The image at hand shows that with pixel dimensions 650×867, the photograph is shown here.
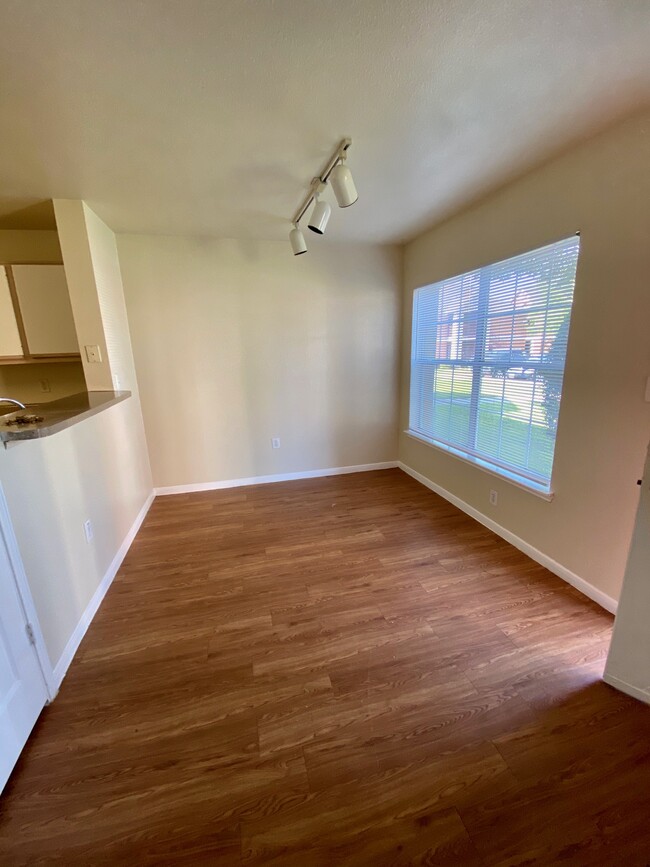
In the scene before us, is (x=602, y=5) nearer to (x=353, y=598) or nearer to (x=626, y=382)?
(x=626, y=382)

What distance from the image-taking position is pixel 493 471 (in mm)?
2490

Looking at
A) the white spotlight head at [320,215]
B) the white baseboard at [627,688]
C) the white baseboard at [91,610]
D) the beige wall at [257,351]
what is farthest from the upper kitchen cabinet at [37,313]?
the white baseboard at [627,688]

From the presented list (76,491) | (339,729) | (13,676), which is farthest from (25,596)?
(339,729)

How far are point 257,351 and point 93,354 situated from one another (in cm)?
141

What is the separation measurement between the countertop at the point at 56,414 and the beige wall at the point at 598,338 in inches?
101

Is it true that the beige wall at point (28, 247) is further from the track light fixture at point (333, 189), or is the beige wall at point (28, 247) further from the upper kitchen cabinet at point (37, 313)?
the track light fixture at point (333, 189)

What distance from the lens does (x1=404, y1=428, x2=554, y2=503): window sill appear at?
6.93 ft

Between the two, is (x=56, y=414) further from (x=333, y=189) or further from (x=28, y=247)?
(x=28, y=247)

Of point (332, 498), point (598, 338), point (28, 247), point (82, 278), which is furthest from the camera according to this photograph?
point (332, 498)

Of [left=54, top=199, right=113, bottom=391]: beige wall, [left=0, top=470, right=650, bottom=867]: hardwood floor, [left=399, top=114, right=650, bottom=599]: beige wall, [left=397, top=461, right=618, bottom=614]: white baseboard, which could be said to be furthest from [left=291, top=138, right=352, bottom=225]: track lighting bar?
[left=397, top=461, right=618, bottom=614]: white baseboard

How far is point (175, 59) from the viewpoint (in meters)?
1.17

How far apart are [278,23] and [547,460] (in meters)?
2.39

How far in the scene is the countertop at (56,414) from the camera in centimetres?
123

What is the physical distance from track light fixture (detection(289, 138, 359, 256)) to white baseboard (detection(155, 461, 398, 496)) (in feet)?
7.39
